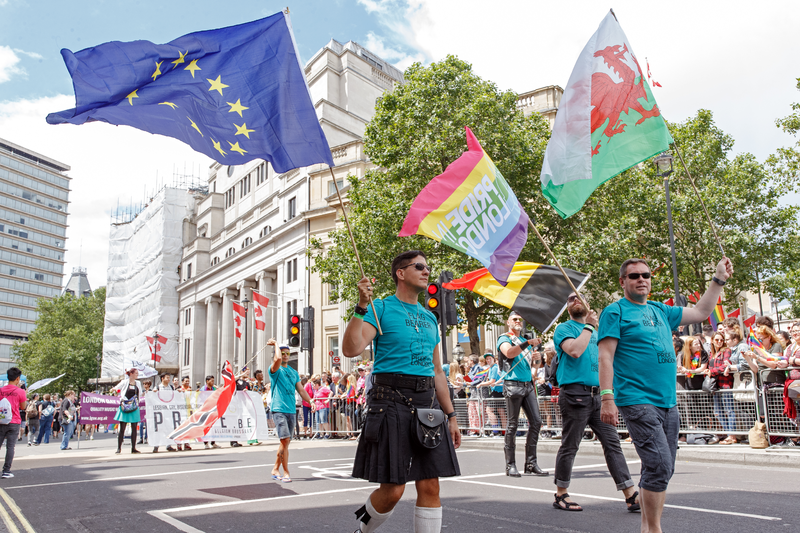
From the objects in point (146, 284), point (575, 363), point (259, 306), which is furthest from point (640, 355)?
point (146, 284)

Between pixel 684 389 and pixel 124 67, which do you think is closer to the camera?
pixel 124 67

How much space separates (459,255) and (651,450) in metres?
20.9

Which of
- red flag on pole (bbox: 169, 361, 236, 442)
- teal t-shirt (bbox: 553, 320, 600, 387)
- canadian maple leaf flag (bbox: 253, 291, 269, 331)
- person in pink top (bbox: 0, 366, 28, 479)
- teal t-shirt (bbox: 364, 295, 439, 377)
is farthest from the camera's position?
canadian maple leaf flag (bbox: 253, 291, 269, 331)

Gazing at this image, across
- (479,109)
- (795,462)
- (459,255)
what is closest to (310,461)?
(795,462)

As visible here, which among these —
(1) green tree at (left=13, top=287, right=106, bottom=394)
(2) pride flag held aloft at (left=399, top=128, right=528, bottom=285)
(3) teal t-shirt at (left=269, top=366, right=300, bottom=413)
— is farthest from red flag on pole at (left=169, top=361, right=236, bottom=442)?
(1) green tree at (left=13, top=287, right=106, bottom=394)

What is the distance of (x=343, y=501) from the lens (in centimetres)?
697

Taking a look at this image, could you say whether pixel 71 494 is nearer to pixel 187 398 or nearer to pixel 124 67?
pixel 124 67

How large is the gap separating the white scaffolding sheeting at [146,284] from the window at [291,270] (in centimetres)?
2706

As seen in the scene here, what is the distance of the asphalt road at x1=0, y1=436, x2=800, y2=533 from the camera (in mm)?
5555

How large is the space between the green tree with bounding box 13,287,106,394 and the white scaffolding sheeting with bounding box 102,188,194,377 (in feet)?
17.9

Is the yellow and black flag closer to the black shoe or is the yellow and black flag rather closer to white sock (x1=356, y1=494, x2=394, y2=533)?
the black shoe

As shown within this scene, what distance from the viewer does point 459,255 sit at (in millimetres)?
25094

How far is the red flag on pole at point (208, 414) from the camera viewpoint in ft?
55.0

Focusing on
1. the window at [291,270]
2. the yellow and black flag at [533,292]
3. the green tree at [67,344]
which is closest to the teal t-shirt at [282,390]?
the yellow and black flag at [533,292]
